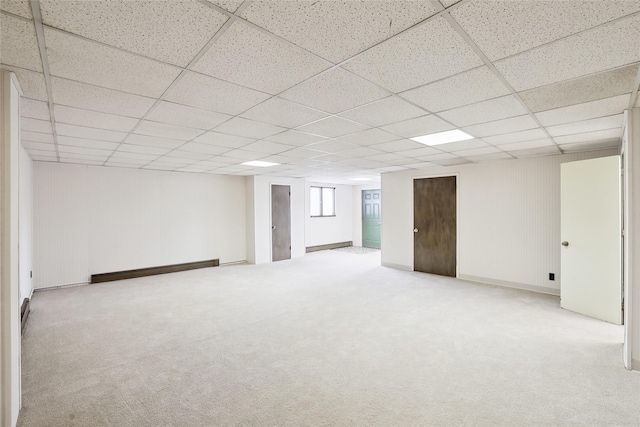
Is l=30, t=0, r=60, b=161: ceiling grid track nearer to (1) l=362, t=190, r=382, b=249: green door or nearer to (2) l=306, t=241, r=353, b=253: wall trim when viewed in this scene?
(2) l=306, t=241, r=353, b=253: wall trim

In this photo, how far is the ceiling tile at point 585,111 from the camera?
8.46 ft

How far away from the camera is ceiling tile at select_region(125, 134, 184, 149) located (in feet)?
12.3

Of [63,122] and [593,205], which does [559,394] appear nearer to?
[593,205]

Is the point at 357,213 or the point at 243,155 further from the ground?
the point at 243,155

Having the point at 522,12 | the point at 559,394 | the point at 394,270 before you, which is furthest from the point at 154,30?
the point at 394,270

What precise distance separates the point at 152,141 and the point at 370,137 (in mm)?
2793

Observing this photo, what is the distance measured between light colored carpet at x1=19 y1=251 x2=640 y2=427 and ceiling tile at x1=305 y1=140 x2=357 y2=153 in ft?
7.58

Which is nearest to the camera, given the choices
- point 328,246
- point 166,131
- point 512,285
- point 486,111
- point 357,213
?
point 486,111

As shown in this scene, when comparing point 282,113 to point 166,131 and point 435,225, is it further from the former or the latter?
point 435,225

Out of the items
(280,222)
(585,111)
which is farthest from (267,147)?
(280,222)

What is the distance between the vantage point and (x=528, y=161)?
17.5ft

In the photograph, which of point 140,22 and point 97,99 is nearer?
point 140,22

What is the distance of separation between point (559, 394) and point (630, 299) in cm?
120

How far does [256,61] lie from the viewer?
1.87 m
